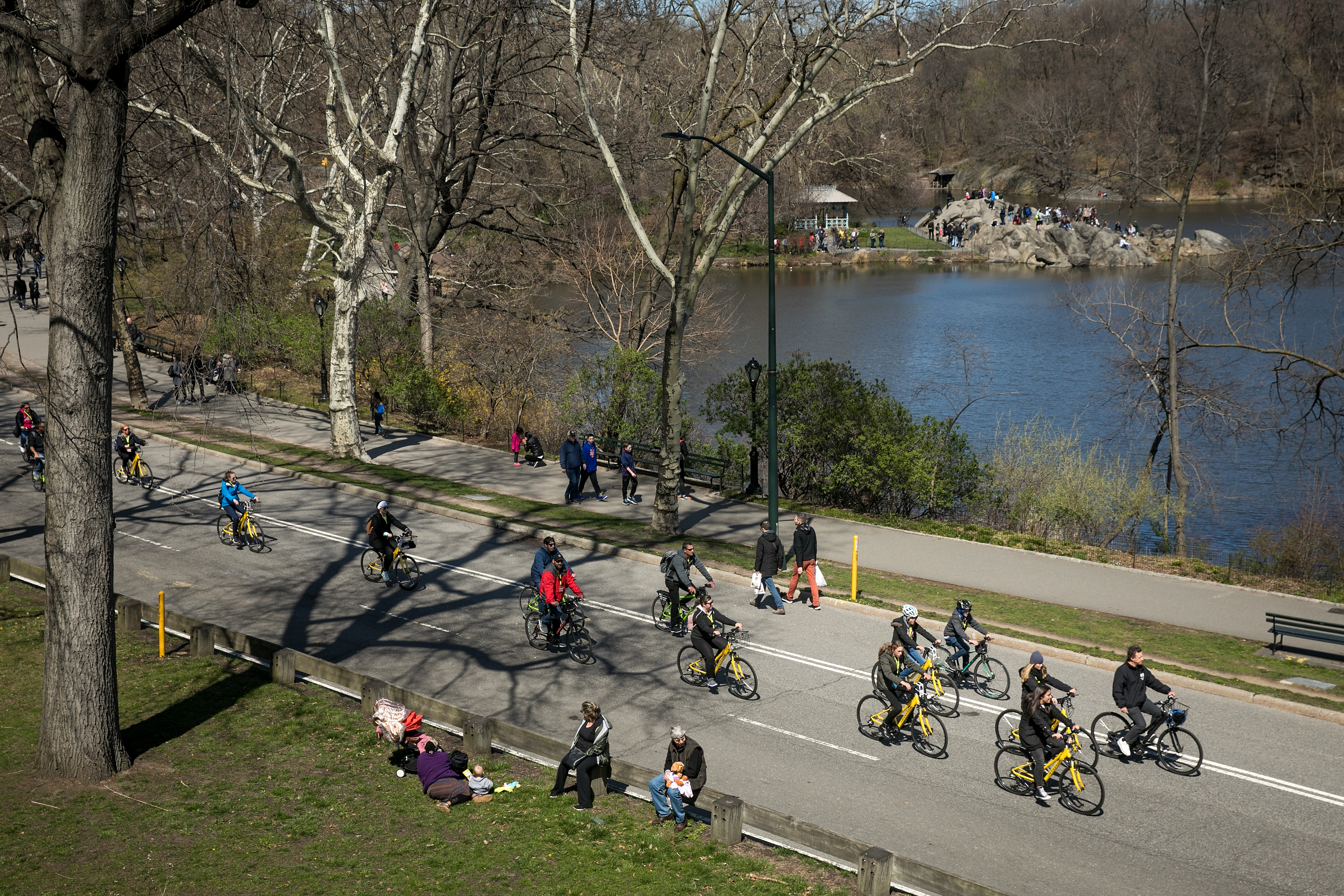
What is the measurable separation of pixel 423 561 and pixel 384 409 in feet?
52.7

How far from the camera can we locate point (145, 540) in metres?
21.7

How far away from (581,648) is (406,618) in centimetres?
336

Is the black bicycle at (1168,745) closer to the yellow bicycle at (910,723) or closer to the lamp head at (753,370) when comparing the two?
the yellow bicycle at (910,723)

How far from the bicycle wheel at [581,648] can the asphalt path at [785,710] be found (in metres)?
0.18

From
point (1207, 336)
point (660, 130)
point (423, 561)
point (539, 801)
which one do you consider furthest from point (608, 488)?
point (1207, 336)

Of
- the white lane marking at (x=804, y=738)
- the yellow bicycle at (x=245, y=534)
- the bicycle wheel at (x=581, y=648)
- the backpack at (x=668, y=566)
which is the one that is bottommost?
the white lane marking at (x=804, y=738)

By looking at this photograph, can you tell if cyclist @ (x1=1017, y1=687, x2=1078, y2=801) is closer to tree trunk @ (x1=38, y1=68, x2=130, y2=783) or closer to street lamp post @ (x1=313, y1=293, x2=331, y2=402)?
tree trunk @ (x1=38, y1=68, x2=130, y2=783)

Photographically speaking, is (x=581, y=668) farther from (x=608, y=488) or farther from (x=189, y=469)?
(x=189, y=469)

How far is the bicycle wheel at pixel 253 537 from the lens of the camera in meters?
21.1

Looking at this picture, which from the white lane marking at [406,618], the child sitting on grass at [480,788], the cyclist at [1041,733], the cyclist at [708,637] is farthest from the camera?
the white lane marking at [406,618]

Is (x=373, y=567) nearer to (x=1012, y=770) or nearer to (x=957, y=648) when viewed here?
(x=957, y=648)

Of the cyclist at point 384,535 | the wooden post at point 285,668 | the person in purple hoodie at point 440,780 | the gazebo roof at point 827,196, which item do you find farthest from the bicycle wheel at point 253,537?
the gazebo roof at point 827,196

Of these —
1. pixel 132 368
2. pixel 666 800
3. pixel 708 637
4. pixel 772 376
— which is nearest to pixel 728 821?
pixel 666 800

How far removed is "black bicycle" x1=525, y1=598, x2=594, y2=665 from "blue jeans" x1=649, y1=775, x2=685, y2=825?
4.60 m
